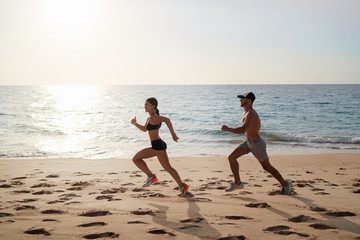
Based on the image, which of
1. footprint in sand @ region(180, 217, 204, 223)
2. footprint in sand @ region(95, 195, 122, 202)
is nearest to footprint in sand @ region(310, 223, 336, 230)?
footprint in sand @ region(180, 217, 204, 223)

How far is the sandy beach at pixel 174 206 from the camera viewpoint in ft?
13.0

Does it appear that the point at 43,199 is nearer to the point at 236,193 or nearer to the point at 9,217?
the point at 9,217

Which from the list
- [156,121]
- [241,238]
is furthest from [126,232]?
[156,121]

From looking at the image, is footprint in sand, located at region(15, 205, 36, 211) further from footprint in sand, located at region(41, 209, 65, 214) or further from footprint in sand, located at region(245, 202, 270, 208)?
footprint in sand, located at region(245, 202, 270, 208)

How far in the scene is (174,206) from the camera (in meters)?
5.20

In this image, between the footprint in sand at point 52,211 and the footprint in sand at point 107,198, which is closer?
the footprint in sand at point 52,211

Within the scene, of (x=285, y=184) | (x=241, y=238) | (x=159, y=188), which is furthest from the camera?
(x=159, y=188)

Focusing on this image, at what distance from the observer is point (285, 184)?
592cm

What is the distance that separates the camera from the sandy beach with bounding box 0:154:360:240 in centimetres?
395

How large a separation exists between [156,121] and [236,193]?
207 centimetres

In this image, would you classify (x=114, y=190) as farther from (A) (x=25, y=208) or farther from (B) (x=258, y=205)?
(B) (x=258, y=205)

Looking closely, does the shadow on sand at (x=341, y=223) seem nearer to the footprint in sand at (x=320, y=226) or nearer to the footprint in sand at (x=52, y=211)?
the footprint in sand at (x=320, y=226)

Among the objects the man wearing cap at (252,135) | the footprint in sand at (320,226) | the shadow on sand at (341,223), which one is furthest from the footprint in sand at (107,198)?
the shadow on sand at (341,223)

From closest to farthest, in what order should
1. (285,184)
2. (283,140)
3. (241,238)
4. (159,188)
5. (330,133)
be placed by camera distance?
(241,238) < (285,184) < (159,188) < (283,140) < (330,133)
